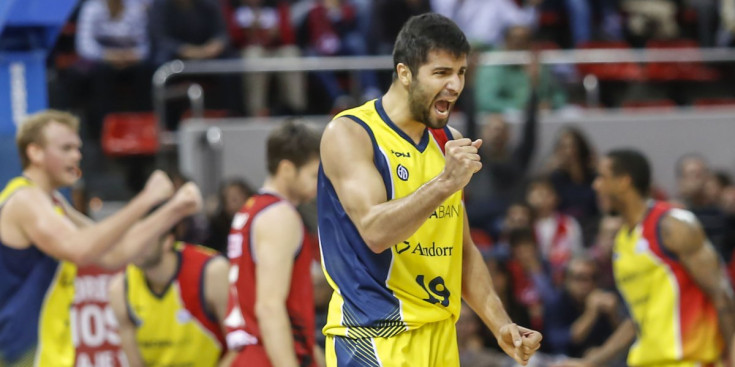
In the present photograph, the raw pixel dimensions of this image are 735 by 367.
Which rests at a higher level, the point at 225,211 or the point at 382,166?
the point at 382,166

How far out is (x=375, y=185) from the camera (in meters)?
4.64

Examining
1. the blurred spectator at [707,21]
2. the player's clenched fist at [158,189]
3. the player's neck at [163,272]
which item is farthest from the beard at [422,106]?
the blurred spectator at [707,21]

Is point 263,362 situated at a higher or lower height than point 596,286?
higher

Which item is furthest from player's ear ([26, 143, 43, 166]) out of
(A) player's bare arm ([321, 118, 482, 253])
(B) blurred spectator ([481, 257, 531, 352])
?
(B) blurred spectator ([481, 257, 531, 352])

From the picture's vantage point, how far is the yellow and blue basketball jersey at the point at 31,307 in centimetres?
641

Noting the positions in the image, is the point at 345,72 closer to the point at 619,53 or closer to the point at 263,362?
the point at 619,53

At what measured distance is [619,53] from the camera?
1459cm

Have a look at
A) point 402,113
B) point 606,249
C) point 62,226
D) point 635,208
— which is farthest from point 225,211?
point 402,113

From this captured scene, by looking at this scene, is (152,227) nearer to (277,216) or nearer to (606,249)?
(277,216)

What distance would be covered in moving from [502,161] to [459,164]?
8.31 meters

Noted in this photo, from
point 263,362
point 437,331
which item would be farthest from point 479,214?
point 437,331

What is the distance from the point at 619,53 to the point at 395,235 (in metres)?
10.7

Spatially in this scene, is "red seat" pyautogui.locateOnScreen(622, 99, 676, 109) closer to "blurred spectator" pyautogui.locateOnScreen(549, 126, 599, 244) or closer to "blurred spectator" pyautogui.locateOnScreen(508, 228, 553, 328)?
"blurred spectator" pyautogui.locateOnScreen(549, 126, 599, 244)

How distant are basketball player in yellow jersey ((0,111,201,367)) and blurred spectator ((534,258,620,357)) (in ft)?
15.6
